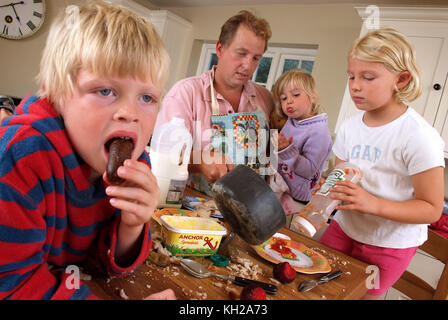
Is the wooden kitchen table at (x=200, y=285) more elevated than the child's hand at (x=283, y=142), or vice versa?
the child's hand at (x=283, y=142)

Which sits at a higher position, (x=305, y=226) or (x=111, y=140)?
(x=111, y=140)

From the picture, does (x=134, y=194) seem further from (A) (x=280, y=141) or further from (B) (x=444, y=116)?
(B) (x=444, y=116)

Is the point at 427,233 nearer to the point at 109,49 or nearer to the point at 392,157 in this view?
the point at 392,157

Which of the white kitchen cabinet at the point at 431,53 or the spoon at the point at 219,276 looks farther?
the white kitchen cabinet at the point at 431,53

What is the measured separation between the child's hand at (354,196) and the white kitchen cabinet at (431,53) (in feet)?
5.54

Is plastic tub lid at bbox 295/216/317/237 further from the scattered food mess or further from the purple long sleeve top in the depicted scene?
the purple long sleeve top

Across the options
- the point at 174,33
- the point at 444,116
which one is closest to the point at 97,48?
the point at 444,116

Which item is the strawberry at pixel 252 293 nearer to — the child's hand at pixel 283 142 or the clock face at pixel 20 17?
the child's hand at pixel 283 142

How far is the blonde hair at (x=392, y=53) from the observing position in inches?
31.1

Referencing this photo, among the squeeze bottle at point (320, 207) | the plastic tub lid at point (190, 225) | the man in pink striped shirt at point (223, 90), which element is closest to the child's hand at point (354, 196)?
the squeeze bottle at point (320, 207)

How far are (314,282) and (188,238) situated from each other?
0.87ft

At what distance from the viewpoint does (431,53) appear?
2.08 metres

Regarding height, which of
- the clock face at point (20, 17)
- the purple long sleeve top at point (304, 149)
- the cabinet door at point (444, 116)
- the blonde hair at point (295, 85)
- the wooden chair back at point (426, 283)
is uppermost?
the clock face at point (20, 17)

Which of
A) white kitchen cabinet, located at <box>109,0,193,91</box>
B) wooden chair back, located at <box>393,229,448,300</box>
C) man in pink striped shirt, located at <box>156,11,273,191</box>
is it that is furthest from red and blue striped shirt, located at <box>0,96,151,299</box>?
white kitchen cabinet, located at <box>109,0,193,91</box>
